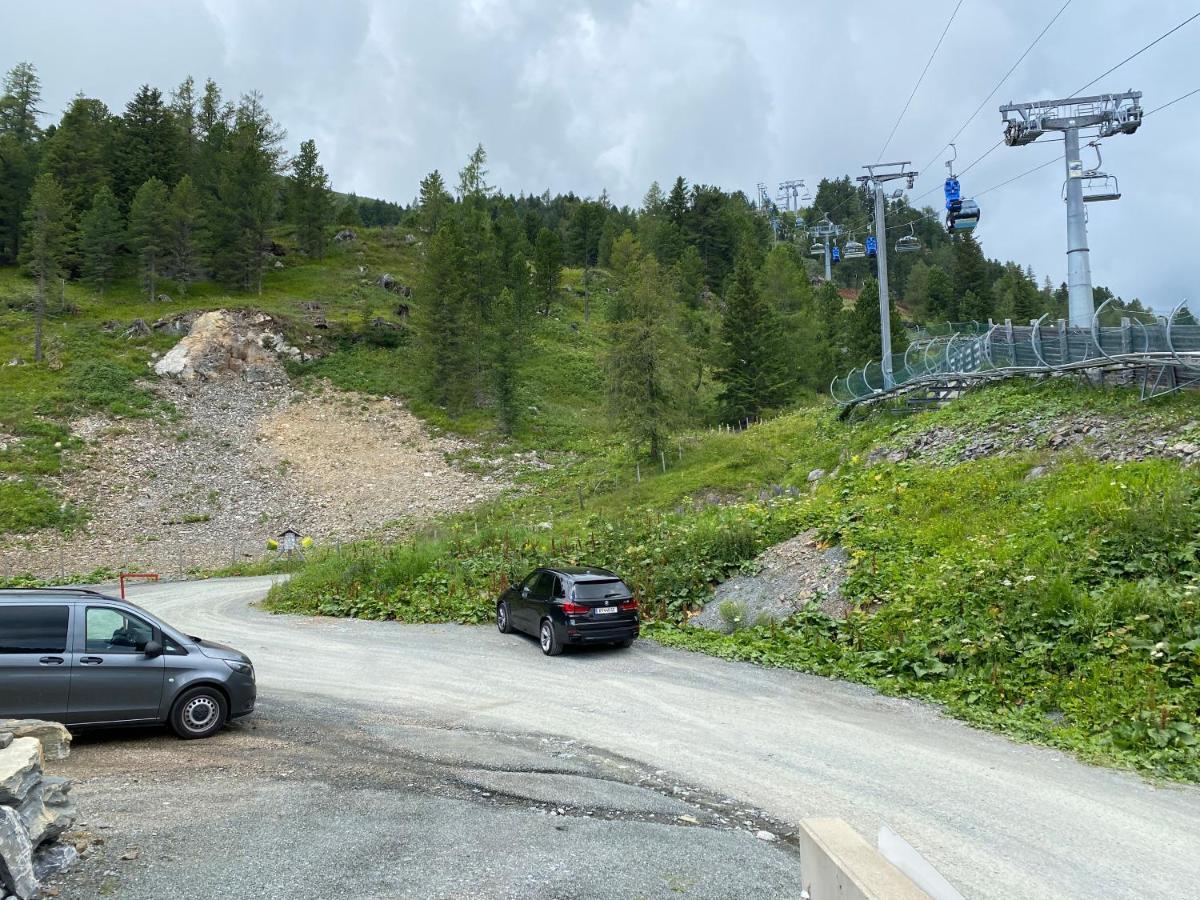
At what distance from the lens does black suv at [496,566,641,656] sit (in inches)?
566

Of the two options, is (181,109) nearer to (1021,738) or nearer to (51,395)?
(51,395)

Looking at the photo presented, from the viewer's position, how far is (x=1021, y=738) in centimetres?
903

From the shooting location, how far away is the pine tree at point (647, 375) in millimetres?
35969

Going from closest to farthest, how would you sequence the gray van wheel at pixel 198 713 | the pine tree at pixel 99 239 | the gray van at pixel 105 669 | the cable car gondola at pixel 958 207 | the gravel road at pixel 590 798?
the gravel road at pixel 590 798, the gray van at pixel 105 669, the gray van wheel at pixel 198 713, the cable car gondola at pixel 958 207, the pine tree at pixel 99 239

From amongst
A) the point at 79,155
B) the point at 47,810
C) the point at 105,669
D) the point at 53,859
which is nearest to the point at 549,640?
the point at 105,669

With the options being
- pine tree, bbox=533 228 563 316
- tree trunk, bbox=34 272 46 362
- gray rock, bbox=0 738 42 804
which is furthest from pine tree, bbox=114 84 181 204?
gray rock, bbox=0 738 42 804

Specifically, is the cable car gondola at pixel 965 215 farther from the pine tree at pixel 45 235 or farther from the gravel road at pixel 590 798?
the pine tree at pixel 45 235

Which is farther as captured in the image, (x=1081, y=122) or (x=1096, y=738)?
(x=1081, y=122)

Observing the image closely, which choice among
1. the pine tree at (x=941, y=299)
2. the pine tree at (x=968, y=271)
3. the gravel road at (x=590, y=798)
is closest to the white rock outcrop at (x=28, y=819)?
the gravel road at (x=590, y=798)

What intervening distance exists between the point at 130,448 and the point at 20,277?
29.4m

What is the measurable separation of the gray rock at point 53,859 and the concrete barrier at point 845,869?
17.1 ft

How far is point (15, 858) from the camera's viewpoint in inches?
187

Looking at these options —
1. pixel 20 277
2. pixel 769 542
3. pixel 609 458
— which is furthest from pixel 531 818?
pixel 20 277

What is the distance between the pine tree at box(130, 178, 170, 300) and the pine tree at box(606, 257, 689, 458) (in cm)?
4177
